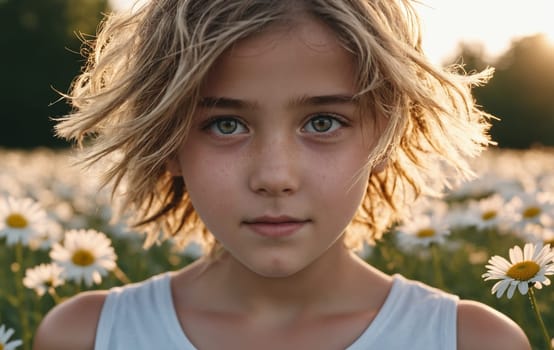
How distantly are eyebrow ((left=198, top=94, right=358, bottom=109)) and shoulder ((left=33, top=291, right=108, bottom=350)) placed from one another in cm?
68

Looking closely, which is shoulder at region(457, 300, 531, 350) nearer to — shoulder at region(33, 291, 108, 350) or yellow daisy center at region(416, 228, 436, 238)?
shoulder at region(33, 291, 108, 350)

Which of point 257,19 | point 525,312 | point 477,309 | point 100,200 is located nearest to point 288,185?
point 257,19

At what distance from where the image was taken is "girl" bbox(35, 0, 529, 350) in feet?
6.73

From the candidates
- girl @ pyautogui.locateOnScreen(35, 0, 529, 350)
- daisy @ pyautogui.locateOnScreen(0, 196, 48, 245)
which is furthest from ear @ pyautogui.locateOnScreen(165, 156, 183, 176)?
daisy @ pyautogui.locateOnScreen(0, 196, 48, 245)

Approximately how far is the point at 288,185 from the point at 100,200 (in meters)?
5.49

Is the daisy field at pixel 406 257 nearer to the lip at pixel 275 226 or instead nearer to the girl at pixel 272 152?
the girl at pixel 272 152

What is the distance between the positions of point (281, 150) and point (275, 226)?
174mm

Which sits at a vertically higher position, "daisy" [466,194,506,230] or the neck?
"daisy" [466,194,506,230]

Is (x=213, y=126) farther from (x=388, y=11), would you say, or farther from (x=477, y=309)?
(x=477, y=309)

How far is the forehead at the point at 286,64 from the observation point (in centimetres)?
204

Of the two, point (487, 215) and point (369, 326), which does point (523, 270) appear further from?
point (487, 215)

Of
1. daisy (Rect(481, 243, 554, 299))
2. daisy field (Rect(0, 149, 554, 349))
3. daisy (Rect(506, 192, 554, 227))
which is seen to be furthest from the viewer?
daisy (Rect(506, 192, 554, 227))

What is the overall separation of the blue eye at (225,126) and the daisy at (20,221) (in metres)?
1.58

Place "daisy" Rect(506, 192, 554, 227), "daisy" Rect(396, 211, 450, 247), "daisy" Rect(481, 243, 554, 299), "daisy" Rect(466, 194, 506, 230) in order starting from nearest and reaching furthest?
"daisy" Rect(481, 243, 554, 299) → "daisy" Rect(506, 192, 554, 227) → "daisy" Rect(396, 211, 450, 247) → "daisy" Rect(466, 194, 506, 230)
